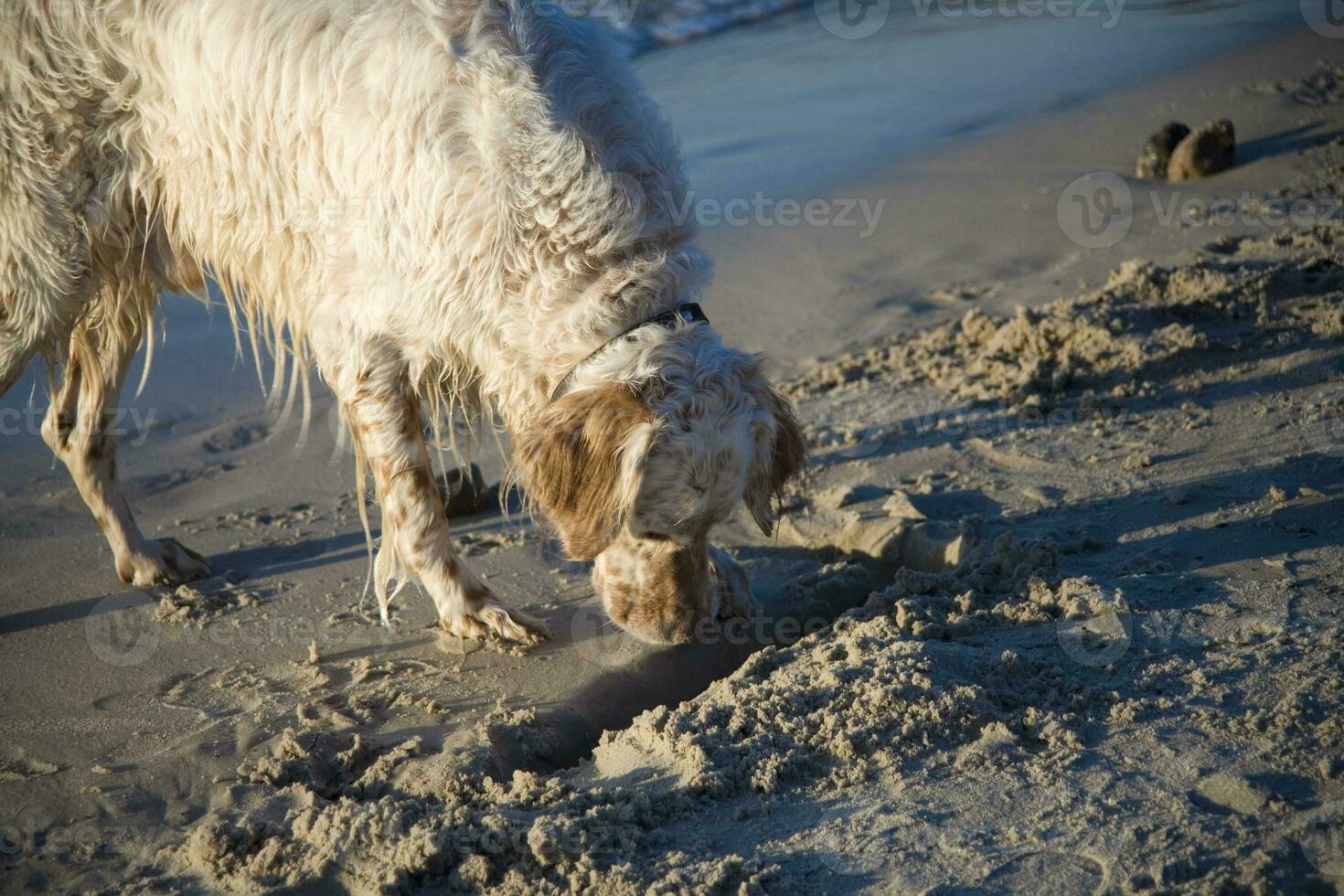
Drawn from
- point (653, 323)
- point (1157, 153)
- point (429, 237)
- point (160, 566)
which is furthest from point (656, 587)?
point (1157, 153)

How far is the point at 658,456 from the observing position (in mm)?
3182

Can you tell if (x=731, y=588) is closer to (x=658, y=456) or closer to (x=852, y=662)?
(x=852, y=662)

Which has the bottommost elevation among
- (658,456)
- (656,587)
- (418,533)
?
(656,587)

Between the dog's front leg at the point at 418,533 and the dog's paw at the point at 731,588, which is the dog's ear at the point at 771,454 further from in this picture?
the dog's front leg at the point at 418,533

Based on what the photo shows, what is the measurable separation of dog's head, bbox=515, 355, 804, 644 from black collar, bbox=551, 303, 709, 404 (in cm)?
11

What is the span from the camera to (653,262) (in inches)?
132

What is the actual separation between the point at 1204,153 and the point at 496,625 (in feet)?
19.8

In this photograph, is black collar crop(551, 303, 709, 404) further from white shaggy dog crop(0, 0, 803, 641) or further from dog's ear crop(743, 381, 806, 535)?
dog's ear crop(743, 381, 806, 535)

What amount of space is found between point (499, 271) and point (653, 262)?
0.49m

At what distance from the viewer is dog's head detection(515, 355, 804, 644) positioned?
10.4ft

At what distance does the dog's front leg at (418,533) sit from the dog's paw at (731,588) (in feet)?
2.24

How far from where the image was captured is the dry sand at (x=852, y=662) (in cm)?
260

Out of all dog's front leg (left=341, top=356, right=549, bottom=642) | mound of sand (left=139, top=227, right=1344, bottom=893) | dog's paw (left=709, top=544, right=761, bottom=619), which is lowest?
mound of sand (left=139, top=227, right=1344, bottom=893)

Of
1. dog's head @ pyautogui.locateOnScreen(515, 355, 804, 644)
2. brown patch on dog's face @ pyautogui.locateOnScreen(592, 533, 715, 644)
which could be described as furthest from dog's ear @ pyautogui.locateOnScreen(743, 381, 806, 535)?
brown patch on dog's face @ pyautogui.locateOnScreen(592, 533, 715, 644)
